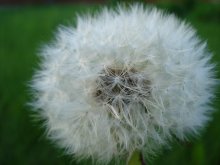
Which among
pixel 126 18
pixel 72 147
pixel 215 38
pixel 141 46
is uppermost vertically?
pixel 215 38

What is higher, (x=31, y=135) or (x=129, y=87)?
(x=31, y=135)

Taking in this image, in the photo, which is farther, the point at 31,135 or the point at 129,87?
the point at 31,135

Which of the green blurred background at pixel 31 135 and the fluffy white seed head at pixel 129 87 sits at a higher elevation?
the green blurred background at pixel 31 135

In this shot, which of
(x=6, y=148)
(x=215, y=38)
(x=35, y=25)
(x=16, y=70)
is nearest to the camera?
(x=6, y=148)

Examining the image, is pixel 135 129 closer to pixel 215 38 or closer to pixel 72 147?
pixel 72 147

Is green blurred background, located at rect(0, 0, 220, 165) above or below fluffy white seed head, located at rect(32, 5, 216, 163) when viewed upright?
above

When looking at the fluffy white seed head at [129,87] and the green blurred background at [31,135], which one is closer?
the fluffy white seed head at [129,87]

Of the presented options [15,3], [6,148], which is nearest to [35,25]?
[6,148]

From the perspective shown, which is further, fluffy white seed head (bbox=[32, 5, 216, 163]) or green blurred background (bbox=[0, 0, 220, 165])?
green blurred background (bbox=[0, 0, 220, 165])
